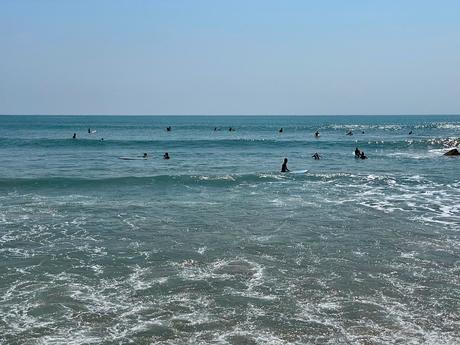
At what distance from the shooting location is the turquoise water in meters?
11.1

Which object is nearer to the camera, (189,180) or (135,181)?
(135,181)

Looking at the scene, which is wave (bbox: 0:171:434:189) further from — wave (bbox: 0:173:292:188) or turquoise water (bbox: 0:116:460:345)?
turquoise water (bbox: 0:116:460:345)

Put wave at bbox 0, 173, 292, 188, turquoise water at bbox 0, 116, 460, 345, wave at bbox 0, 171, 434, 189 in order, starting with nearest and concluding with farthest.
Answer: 1. turquoise water at bbox 0, 116, 460, 345
2. wave at bbox 0, 173, 292, 188
3. wave at bbox 0, 171, 434, 189

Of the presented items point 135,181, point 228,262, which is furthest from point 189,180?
point 228,262

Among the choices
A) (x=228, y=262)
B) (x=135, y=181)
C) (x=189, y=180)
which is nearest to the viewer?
(x=228, y=262)

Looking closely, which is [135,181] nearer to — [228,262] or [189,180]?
[189,180]

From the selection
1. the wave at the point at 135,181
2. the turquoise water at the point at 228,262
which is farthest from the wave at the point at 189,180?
the turquoise water at the point at 228,262

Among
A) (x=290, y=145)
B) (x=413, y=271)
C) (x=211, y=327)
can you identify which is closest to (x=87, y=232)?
(x=211, y=327)

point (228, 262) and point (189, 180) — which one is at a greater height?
point (189, 180)

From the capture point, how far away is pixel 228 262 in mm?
15812

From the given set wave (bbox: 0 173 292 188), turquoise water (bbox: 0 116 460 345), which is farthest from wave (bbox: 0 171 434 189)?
turquoise water (bbox: 0 116 460 345)

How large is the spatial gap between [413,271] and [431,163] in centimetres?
3505

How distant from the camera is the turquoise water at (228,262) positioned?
11125mm

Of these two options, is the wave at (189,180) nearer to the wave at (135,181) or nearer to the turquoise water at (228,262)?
the wave at (135,181)
